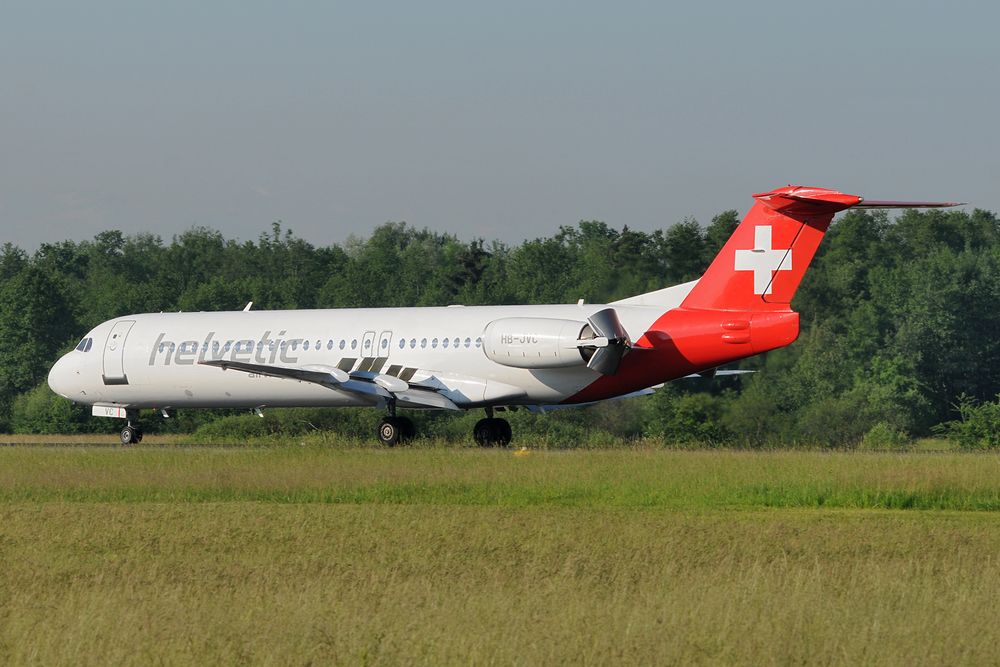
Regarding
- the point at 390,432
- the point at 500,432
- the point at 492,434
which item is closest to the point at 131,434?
the point at 390,432

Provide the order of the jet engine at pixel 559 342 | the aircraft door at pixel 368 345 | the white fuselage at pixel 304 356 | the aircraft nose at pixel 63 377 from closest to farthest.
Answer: the jet engine at pixel 559 342, the white fuselage at pixel 304 356, the aircraft door at pixel 368 345, the aircraft nose at pixel 63 377

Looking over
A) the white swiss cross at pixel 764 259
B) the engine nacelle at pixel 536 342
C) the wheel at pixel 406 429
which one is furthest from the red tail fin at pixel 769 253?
the wheel at pixel 406 429

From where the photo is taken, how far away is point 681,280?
60.6 meters

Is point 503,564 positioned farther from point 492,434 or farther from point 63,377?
point 63,377

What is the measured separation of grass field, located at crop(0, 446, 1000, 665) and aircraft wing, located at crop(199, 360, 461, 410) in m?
8.47

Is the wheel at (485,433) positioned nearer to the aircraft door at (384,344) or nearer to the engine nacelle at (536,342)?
the engine nacelle at (536,342)

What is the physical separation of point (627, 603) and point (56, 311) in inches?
2837

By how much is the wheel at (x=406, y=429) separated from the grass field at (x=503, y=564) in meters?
9.05

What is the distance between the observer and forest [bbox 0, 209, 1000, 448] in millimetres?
43156

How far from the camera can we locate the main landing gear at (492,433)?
34969 millimetres

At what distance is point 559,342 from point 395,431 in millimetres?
5161

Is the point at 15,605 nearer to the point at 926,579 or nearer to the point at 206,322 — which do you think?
the point at 926,579

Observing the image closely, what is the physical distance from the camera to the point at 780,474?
2386cm

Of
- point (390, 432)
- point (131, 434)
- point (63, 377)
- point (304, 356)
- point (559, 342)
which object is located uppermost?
point (559, 342)
